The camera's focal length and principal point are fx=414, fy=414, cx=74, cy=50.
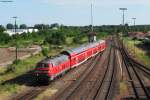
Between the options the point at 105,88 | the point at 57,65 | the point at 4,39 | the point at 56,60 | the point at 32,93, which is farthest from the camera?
the point at 4,39

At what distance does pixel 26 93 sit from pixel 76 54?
74.0 feet

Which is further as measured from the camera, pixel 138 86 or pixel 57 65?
pixel 57 65

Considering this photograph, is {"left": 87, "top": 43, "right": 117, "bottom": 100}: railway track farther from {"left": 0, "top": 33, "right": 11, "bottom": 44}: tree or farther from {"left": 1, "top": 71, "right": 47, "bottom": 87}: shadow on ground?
{"left": 0, "top": 33, "right": 11, "bottom": 44}: tree

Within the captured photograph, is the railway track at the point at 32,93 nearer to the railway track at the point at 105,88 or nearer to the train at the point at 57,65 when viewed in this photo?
Answer: the train at the point at 57,65

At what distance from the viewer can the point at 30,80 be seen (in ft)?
167

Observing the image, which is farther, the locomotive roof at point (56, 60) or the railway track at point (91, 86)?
the locomotive roof at point (56, 60)

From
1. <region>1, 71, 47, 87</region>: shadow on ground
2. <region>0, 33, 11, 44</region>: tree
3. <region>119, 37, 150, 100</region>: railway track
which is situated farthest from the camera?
<region>0, 33, 11, 44</region>: tree

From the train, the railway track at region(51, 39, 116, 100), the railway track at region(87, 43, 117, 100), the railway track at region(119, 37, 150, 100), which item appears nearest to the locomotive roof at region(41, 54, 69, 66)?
the train

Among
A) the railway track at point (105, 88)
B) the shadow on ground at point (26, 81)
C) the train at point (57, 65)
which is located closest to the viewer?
the railway track at point (105, 88)

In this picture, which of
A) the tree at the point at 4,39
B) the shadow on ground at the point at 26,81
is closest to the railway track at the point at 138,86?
the shadow on ground at the point at 26,81

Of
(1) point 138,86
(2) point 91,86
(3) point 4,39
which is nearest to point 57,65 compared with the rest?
(2) point 91,86

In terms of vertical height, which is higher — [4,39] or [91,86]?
[4,39]

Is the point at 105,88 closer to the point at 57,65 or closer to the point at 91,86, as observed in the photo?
the point at 91,86

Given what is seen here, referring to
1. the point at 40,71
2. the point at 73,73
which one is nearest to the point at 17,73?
the point at 73,73
